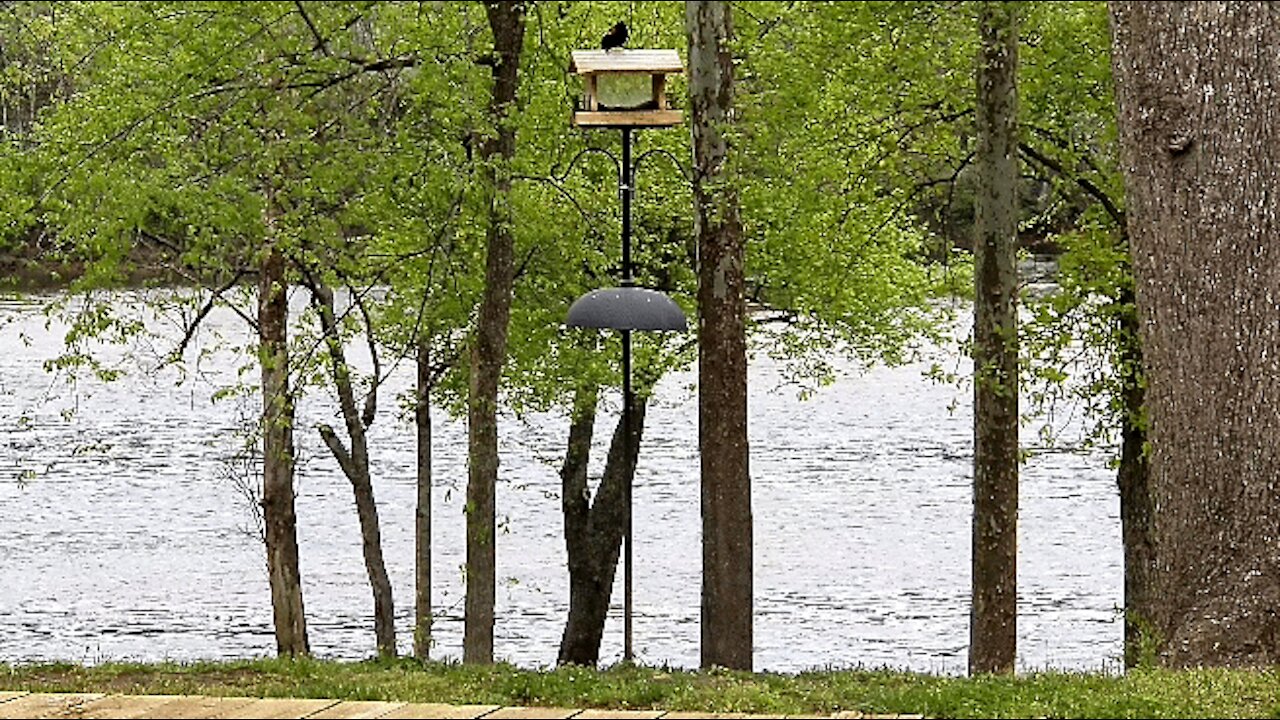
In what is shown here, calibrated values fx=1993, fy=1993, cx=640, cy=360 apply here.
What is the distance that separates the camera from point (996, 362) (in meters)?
11.9

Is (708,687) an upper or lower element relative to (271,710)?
lower

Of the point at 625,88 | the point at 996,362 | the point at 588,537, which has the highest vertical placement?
the point at 625,88

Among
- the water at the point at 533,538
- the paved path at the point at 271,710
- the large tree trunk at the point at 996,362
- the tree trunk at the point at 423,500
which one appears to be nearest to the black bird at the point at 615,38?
the large tree trunk at the point at 996,362

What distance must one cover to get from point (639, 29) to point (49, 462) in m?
19.0

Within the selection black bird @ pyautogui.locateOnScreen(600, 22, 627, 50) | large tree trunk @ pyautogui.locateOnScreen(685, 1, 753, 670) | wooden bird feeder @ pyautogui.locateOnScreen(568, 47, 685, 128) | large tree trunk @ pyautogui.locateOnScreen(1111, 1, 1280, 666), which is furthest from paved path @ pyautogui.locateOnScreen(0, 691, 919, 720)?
large tree trunk @ pyautogui.locateOnScreen(685, 1, 753, 670)

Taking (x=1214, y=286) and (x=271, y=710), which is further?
(x=1214, y=286)

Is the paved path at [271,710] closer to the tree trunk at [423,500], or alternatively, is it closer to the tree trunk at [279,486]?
the tree trunk at [279,486]

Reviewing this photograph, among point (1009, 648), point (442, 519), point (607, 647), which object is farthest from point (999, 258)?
point (442, 519)

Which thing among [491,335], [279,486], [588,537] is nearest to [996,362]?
[491,335]

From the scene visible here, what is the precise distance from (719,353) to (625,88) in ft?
6.38

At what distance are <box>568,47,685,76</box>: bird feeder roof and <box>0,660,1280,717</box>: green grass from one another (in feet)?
10.6

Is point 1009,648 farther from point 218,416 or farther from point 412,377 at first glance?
point 218,416

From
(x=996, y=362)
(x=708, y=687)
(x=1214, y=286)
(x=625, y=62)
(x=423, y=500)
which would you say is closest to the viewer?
(x=708, y=687)

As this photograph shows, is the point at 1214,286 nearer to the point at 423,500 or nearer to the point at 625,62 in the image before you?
the point at 625,62
